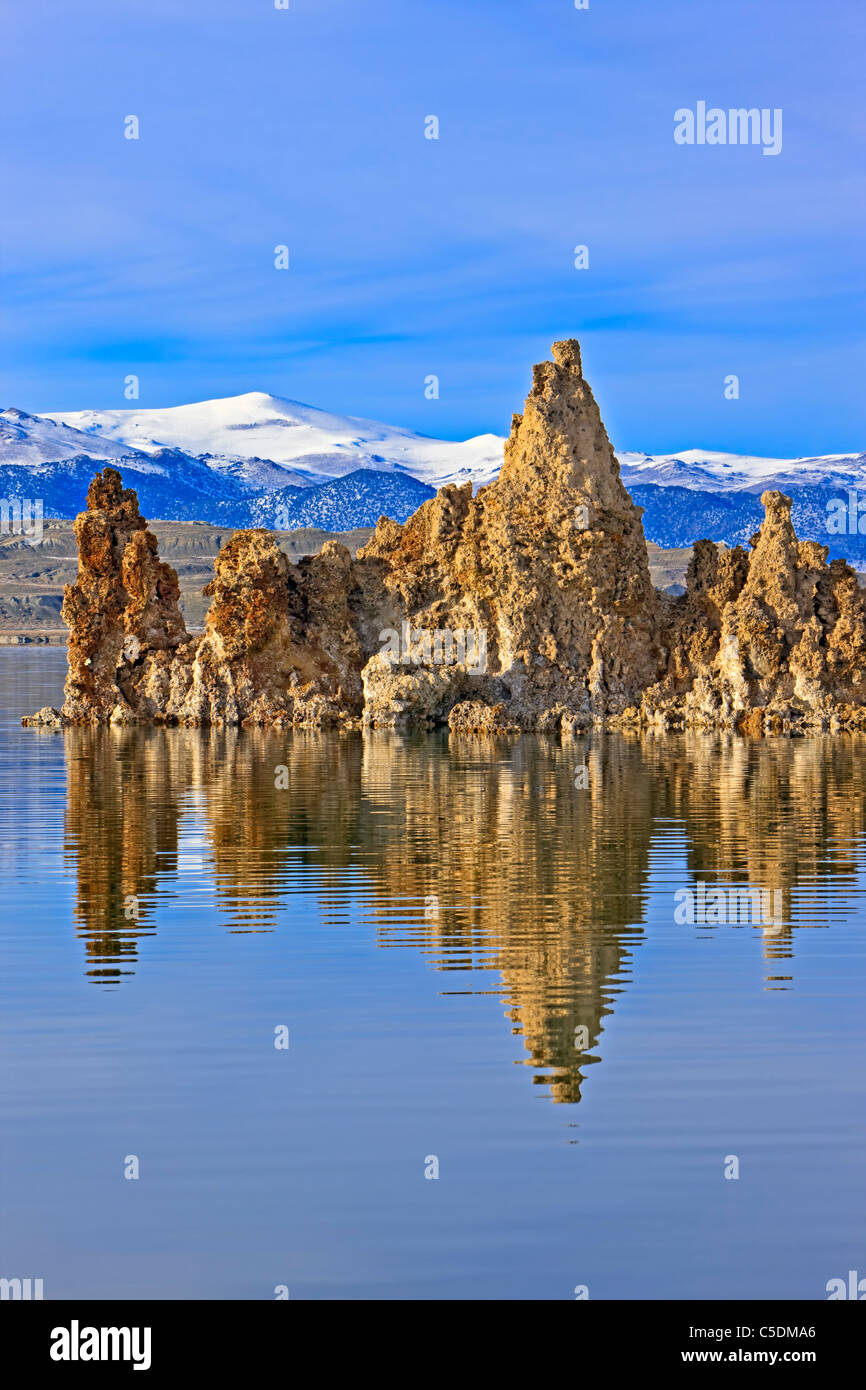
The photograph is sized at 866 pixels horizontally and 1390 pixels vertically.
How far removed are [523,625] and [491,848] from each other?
100ft

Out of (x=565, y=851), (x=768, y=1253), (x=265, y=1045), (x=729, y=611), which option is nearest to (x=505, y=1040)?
(x=265, y=1045)

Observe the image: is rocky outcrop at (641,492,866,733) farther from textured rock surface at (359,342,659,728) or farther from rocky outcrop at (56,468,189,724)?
rocky outcrop at (56,468,189,724)

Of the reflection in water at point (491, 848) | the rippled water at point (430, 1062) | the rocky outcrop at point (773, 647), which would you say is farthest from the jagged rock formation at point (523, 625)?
the rippled water at point (430, 1062)

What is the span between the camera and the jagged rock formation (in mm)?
55750

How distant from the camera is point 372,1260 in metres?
9.83

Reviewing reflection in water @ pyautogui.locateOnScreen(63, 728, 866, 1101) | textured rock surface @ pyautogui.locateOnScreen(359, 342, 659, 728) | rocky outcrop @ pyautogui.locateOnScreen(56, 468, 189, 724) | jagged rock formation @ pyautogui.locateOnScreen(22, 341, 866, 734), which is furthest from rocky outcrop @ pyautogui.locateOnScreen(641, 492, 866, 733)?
rocky outcrop @ pyautogui.locateOnScreen(56, 468, 189, 724)

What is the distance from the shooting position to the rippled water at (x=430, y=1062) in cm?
998

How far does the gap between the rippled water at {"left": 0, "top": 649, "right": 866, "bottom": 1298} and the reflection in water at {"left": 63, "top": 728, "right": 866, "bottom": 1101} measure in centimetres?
10

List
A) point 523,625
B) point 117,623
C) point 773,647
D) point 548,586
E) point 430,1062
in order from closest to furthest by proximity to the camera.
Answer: point 430,1062
point 773,647
point 523,625
point 548,586
point 117,623

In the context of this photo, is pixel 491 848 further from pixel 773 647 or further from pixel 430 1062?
pixel 773 647

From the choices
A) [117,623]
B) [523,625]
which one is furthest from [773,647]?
[117,623]

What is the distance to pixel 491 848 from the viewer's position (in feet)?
84.4

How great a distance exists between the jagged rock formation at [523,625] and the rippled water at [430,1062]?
2783cm
